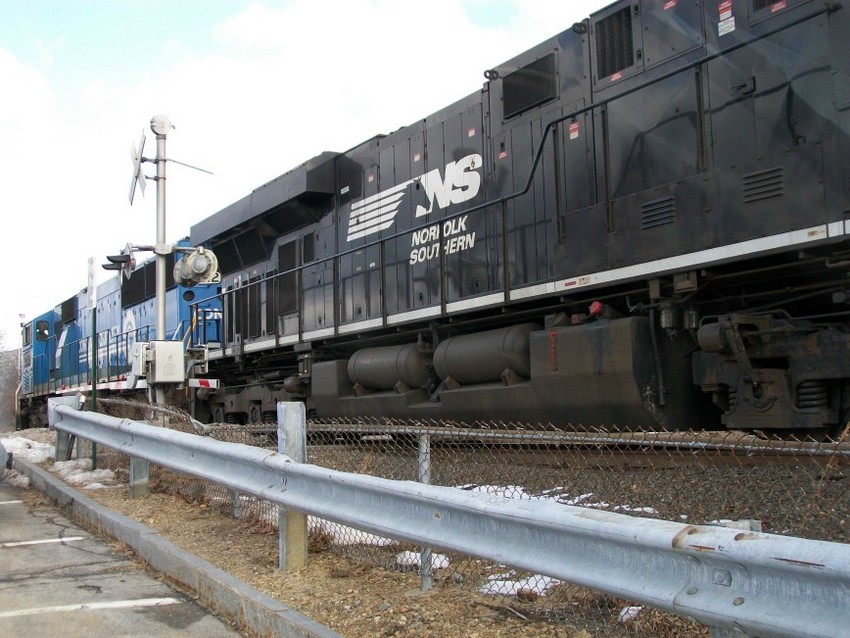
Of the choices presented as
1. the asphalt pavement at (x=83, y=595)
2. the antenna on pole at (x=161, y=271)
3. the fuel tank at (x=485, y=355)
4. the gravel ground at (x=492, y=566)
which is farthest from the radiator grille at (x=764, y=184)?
the antenna on pole at (x=161, y=271)

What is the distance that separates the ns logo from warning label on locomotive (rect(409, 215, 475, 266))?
34 cm

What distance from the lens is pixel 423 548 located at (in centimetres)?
404

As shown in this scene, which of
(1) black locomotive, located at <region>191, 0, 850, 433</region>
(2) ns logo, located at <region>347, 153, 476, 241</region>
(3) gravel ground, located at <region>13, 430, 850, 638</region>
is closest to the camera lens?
(3) gravel ground, located at <region>13, 430, 850, 638</region>

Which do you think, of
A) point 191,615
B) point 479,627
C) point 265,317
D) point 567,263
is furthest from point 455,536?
point 265,317

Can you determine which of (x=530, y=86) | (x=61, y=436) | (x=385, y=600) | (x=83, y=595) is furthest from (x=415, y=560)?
(x=61, y=436)

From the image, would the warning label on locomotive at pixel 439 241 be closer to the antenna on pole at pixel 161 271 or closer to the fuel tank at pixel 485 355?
the fuel tank at pixel 485 355

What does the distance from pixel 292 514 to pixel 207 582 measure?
0.58 metres

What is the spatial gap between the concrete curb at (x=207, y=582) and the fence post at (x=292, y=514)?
1.20 ft

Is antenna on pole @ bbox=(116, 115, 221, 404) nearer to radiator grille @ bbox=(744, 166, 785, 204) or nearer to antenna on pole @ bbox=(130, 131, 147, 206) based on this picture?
antenna on pole @ bbox=(130, 131, 147, 206)

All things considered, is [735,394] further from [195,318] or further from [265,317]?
[195,318]

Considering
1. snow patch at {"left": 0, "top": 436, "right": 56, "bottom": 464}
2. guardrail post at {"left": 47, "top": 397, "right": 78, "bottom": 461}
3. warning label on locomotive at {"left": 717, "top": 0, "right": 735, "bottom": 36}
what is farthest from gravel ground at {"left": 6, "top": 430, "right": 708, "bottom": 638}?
snow patch at {"left": 0, "top": 436, "right": 56, "bottom": 464}

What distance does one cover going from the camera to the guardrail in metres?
1.89

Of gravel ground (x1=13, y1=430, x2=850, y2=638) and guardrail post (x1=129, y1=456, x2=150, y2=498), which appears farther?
guardrail post (x1=129, y1=456, x2=150, y2=498)

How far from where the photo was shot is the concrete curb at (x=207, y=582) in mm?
3511
